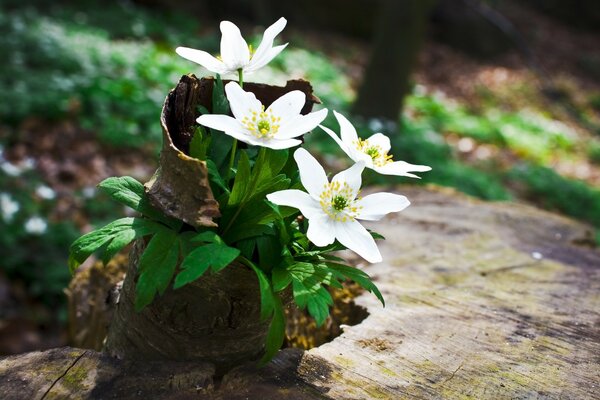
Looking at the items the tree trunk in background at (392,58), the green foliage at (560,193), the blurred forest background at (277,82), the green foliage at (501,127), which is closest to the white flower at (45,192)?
the blurred forest background at (277,82)

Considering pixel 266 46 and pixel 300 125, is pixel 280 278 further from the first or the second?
pixel 266 46

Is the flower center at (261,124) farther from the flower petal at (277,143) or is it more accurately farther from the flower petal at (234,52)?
the flower petal at (234,52)

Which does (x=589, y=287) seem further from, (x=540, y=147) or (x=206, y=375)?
(x=540, y=147)

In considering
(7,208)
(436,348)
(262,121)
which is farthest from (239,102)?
(7,208)

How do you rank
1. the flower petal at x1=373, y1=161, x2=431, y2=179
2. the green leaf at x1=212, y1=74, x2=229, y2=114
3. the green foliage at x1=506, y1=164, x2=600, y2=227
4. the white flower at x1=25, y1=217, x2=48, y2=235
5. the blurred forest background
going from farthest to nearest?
the green foliage at x1=506, y1=164, x2=600, y2=227, the blurred forest background, the white flower at x1=25, y1=217, x2=48, y2=235, the green leaf at x1=212, y1=74, x2=229, y2=114, the flower petal at x1=373, y1=161, x2=431, y2=179

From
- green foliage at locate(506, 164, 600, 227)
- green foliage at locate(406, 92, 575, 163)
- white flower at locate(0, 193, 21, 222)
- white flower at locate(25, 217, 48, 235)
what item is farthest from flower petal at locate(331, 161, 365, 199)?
green foliage at locate(406, 92, 575, 163)

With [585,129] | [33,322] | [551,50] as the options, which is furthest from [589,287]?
[551,50]

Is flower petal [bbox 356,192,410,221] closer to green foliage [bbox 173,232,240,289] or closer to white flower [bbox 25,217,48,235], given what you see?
green foliage [bbox 173,232,240,289]
